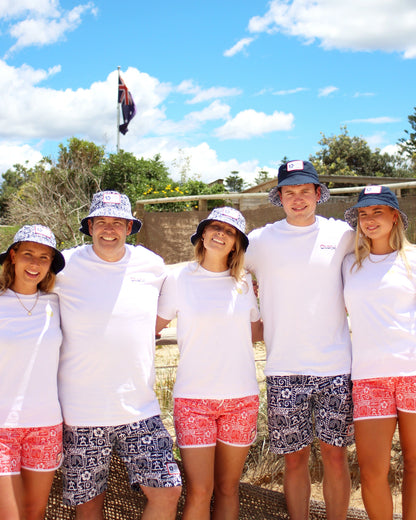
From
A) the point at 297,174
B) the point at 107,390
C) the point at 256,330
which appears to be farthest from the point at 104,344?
the point at 297,174

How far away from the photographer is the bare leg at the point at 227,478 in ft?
9.52

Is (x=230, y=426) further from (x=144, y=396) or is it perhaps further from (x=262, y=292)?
(x=262, y=292)

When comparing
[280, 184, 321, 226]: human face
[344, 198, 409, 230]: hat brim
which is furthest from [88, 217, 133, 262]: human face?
[344, 198, 409, 230]: hat brim

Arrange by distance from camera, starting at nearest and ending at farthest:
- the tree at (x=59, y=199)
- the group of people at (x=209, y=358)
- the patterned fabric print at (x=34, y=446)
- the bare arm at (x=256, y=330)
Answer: the patterned fabric print at (x=34, y=446) → the group of people at (x=209, y=358) → the bare arm at (x=256, y=330) → the tree at (x=59, y=199)

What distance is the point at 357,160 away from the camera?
30.9m

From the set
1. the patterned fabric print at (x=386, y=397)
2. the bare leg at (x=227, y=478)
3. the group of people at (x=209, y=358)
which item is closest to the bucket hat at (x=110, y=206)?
the group of people at (x=209, y=358)

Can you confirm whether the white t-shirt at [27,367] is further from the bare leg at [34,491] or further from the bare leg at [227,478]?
the bare leg at [227,478]

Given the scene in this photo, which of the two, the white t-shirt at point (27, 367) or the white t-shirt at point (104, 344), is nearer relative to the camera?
the white t-shirt at point (27, 367)

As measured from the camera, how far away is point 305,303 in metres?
3.02

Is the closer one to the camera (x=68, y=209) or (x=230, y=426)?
(x=230, y=426)

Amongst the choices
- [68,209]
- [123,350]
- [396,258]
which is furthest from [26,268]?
[68,209]

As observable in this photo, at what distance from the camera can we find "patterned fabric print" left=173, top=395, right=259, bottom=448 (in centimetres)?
283

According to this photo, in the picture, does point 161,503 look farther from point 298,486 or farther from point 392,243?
point 392,243

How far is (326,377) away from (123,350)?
1128mm
